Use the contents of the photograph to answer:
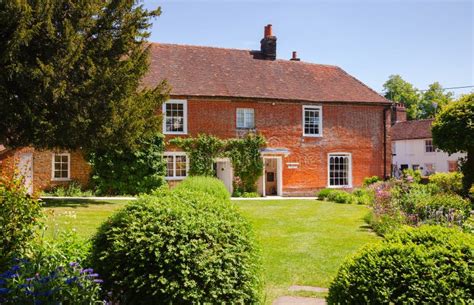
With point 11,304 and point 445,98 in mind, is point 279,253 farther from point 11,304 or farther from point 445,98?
point 445,98

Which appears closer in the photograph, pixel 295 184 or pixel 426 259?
pixel 426 259

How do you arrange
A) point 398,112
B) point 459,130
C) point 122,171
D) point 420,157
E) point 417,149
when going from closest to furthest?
point 459,130 → point 122,171 → point 420,157 → point 417,149 → point 398,112

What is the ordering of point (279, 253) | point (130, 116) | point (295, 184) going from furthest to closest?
point (295, 184)
point (130, 116)
point (279, 253)

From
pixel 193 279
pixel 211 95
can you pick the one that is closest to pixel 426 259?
pixel 193 279

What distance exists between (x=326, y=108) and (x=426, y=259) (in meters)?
24.4

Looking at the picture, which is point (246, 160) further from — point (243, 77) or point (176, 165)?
point (243, 77)

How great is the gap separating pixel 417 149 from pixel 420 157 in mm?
974

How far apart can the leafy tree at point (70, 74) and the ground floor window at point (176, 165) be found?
19.3 ft

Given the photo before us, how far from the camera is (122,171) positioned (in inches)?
898

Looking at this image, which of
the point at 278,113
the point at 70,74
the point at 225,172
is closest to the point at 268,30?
the point at 278,113

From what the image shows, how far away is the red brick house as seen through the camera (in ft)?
82.0

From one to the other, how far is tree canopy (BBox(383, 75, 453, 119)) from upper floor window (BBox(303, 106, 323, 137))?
48.3 meters

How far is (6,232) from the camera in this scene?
5.14 metres

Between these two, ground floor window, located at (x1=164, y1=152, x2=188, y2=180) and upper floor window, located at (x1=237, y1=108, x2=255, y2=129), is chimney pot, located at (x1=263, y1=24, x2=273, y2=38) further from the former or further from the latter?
ground floor window, located at (x1=164, y1=152, x2=188, y2=180)
